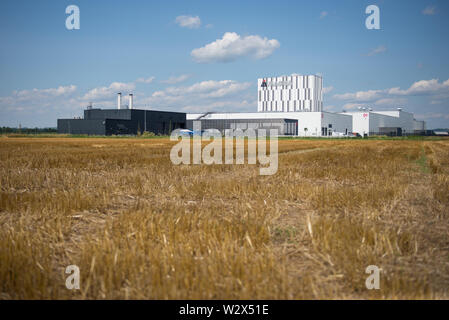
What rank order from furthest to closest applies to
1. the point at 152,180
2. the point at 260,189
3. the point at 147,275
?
the point at 152,180
the point at 260,189
the point at 147,275

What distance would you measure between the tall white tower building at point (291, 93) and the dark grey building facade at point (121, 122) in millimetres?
68349

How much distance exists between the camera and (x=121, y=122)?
85750 millimetres

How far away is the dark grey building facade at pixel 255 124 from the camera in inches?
3743

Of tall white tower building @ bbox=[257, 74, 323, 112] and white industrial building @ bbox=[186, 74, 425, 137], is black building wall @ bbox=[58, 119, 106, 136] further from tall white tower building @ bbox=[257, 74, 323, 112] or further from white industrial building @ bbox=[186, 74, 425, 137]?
tall white tower building @ bbox=[257, 74, 323, 112]

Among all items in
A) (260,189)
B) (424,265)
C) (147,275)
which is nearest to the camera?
(147,275)

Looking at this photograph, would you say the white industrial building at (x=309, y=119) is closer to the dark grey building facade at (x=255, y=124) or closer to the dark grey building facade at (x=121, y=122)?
the dark grey building facade at (x=255, y=124)

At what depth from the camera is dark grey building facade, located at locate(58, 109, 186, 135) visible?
83125 mm

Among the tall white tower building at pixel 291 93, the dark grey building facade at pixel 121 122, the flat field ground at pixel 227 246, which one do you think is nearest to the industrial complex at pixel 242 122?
the dark grey building facade at pixel 121 122

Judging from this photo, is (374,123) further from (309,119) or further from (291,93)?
(291,93)

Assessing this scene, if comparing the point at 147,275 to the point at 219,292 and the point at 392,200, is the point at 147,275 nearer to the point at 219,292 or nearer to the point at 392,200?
the point at 219,292
